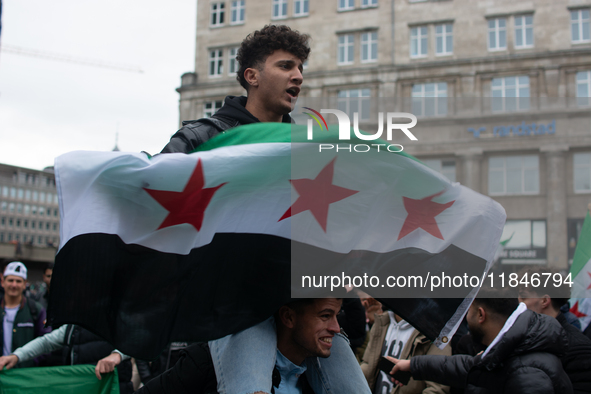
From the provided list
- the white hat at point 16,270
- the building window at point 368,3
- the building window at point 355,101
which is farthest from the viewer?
the building window at point 368,3

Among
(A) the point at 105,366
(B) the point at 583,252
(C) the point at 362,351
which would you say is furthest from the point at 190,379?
(B) the point at 583,252

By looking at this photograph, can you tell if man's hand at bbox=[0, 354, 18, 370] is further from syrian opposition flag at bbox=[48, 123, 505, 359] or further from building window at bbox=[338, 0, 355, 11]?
building window at bbox=[338, 0, 355, 11]

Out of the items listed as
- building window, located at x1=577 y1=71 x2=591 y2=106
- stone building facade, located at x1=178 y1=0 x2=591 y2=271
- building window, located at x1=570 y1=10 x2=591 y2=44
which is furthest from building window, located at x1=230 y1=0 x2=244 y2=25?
building window, located at x1=577 y1=71 x2=591 y2=106

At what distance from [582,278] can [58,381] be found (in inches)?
247

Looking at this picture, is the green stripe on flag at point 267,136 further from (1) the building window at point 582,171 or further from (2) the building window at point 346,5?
(2) the building window at point 346,5

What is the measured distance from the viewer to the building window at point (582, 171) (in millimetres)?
31802

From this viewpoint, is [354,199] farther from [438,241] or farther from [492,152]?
[492,152]

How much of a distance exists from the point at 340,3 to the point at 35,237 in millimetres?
113353

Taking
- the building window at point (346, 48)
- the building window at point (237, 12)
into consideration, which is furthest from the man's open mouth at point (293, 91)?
the building window at point (237, 12)

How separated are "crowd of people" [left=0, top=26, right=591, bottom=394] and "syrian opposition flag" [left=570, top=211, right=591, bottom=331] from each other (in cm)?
202

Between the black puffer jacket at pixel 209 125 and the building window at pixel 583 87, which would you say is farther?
the building window at pixel 583 87

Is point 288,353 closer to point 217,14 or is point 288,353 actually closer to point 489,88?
point 489,88

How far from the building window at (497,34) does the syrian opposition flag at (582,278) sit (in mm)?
29037

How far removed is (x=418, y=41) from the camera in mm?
35312
